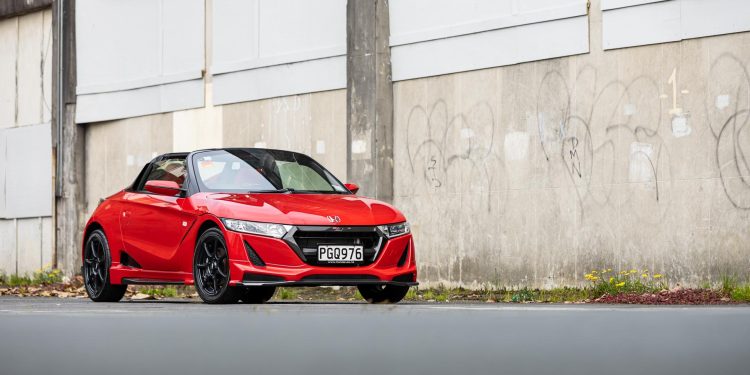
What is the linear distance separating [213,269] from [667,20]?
6.28 meters

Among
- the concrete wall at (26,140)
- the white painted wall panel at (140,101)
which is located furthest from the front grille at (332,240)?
the concrete wall at (26,140)

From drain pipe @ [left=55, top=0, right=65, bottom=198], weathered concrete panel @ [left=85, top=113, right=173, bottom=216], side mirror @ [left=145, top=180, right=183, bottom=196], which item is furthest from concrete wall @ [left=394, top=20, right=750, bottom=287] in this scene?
drain pipe @ [left=55, top=0, right=65, bottom=198]

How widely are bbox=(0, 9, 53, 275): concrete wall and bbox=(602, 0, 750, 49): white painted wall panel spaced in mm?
12162

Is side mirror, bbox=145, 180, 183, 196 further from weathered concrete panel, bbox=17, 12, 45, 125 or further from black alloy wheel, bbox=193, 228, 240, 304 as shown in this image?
weathered concrete panel, bbox=17, 12, 45, 125

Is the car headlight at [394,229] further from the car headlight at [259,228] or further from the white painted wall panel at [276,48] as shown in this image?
the white painted wall panel at [276,48]

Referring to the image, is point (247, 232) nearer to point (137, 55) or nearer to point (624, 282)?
point (624, 282)

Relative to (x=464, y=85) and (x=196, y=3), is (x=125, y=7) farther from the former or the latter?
(x=464, y=85)

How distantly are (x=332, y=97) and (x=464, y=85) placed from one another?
2.43 metres

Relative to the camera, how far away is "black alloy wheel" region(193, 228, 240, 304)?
10977 millimetres

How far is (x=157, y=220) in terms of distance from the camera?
12.1 m

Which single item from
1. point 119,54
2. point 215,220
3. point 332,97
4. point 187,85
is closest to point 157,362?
point 215,220

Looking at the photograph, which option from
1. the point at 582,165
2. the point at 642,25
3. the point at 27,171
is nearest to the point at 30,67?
the point at 27,171

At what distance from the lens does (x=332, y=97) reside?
60.2 ft

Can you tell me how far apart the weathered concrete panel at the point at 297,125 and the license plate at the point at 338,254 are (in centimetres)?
→ 715
